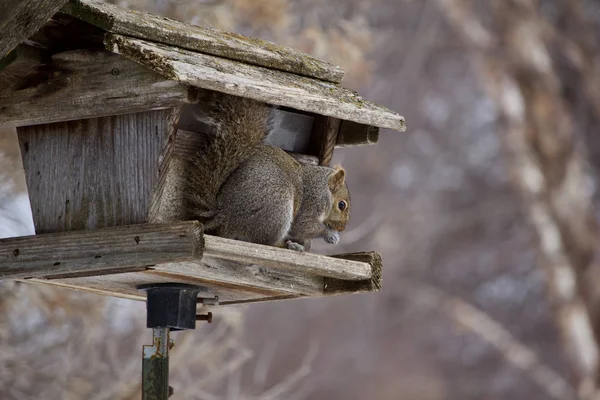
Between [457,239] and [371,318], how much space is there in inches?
68.4

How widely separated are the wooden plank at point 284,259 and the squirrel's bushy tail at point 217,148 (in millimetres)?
213

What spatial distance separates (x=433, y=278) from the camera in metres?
14.4

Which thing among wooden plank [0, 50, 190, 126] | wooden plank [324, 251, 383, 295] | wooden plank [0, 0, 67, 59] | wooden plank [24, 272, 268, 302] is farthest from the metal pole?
wooden plank [0, 0, 67, 59]

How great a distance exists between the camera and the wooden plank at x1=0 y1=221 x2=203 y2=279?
2473 millimetres

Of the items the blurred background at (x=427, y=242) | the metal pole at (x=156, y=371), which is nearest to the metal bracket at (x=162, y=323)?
→ the metal pole at (x=156, y=371)

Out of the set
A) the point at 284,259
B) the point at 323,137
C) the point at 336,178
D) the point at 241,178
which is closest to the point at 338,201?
the point at 336,178

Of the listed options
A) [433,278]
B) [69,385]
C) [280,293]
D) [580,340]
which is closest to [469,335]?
[433,278]

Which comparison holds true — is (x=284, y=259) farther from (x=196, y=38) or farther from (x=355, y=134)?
(x=355, y=134)

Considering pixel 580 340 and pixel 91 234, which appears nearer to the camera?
pixel 91 234

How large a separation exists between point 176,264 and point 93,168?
40cm

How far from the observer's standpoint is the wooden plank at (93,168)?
8.72ft

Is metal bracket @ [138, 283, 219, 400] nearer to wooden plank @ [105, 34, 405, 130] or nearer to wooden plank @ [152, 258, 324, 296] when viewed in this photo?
wooden plank @ [152, 258, 324, 296]

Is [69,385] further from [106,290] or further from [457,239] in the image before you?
[457,239]

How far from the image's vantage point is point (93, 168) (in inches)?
110
